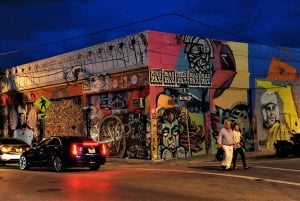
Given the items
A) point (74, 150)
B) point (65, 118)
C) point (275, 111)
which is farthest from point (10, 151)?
point (275, 111)

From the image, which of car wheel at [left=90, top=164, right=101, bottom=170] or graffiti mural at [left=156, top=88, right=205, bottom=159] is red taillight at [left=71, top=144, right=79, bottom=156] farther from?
graffiti mural at [left=156, top=88, right=205, bottom=159]

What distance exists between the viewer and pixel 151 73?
88.5ft

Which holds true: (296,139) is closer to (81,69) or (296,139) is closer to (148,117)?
(148,117)

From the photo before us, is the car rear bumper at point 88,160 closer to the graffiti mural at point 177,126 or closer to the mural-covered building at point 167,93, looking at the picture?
the mural-covered building at point 167,93

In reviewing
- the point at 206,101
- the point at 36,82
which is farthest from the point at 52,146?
the point at 36,82

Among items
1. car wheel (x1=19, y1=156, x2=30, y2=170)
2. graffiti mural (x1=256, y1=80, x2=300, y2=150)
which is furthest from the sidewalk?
car wheel (x1=19, y1=156, x2=30, y2=170)

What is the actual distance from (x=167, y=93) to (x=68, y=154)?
29.4ft

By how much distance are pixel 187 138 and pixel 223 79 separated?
4449 millimetres

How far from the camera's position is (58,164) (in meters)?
20.4

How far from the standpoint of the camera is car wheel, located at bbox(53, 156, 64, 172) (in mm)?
20289

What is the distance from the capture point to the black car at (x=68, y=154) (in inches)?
795

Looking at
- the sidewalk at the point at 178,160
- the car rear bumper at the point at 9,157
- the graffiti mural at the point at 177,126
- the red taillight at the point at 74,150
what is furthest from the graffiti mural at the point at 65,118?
the red taillight at the point at 74,150

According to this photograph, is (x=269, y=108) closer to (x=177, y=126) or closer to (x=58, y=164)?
(x=177, y=126)

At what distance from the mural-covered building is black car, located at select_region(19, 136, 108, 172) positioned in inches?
257
